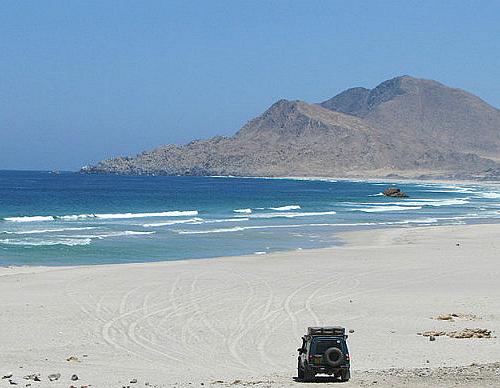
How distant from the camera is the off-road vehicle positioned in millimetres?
11539

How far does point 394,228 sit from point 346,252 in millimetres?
14882

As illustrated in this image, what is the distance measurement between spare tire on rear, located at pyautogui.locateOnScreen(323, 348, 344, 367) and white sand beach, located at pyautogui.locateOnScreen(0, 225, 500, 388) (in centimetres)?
37

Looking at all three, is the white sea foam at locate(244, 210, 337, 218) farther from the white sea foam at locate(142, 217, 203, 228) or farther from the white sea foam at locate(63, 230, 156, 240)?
the white sea foam at locate(63, 230, 156, 240)

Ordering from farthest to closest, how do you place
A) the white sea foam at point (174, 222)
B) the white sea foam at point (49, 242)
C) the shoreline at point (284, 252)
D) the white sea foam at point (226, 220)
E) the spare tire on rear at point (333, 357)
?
the white sea foam at point (226, 220) < the white sea foam at point (174, 222) < the white sea foam at point (49, 242) < the shoreline at point (284, 252) < the spare tire on rear at point (333, 357)

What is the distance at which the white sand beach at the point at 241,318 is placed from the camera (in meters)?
12.7

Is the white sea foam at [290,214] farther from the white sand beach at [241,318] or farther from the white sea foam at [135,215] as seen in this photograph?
the white sand beach at [241,318]

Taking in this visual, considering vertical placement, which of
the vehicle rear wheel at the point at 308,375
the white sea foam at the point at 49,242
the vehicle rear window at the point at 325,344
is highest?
the vehicle rear window at the point at 325,344

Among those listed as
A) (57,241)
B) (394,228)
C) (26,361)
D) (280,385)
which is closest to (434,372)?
(280,385)

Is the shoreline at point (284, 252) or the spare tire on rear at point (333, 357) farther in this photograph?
the shoreline at point (284, 252)

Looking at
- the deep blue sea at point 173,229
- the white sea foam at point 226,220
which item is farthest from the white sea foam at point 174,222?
the white sea foam at point 226,220

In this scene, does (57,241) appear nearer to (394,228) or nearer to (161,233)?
(161,233)

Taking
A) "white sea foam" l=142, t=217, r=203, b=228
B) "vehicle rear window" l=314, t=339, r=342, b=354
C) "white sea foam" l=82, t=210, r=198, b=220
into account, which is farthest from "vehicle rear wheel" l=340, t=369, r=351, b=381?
"white sea foam" l=82, t=210, r=198, b=220

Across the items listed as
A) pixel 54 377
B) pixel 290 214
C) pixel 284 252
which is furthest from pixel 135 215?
pixel 54 377

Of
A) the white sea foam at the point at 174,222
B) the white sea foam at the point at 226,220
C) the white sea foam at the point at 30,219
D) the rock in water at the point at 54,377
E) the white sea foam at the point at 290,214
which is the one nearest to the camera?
the rock in water at the point at 54,377
